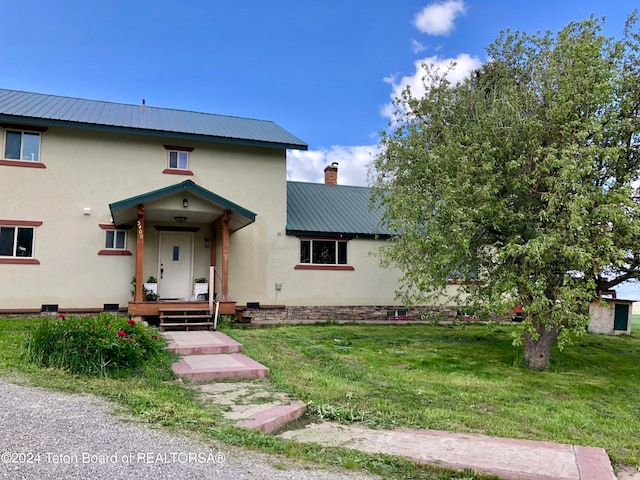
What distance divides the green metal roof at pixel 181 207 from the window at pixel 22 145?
9.75 ft

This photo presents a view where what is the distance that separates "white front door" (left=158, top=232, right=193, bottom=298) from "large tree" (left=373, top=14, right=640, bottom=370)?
7221 millimetres

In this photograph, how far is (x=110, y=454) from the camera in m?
3.71

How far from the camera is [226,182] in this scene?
49.4 ft

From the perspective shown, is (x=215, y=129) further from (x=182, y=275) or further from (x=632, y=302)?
(x=632, y=302)

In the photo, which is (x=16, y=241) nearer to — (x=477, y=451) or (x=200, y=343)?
(x=200, y=343)

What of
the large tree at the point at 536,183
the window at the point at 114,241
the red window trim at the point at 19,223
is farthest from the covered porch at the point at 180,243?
the large tree at the point at 536,183

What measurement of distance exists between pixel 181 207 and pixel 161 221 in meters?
1.80

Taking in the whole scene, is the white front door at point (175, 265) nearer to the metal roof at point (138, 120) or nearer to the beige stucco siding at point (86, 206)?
the beige stucco siding at point (86, 206)

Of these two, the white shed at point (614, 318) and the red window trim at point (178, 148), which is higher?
the red window trim at point (178, 148)

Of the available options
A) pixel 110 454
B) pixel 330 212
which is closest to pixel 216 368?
pixel 110 454

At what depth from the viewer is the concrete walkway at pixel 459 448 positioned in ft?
13.2

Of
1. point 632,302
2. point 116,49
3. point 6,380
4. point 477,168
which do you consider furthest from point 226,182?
point 632,302

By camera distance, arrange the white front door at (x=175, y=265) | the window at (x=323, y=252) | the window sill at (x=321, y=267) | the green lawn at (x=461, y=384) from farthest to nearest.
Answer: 1. the window at (x=323, y=252)
2. the window sill at (x=321, y=267)
3. the white front door at (x=175, y=265)
4. the green lawn at (x=461, y=384)

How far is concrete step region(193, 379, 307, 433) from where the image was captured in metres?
5.03
